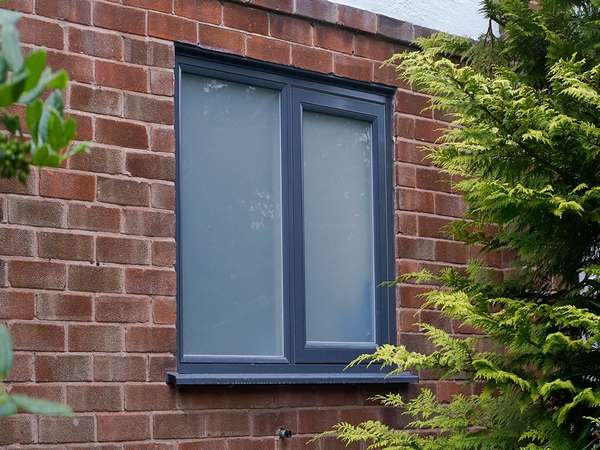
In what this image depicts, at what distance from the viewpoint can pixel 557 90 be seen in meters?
4.61

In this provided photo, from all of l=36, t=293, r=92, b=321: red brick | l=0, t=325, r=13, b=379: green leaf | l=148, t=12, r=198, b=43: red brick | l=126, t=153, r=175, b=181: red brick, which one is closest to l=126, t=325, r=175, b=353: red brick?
l=36, t=293, r=92, b=321: red brick

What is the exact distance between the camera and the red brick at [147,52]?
16.4ft

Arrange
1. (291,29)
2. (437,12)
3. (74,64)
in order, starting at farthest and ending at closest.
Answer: (437,12), (291,29), (74,64)

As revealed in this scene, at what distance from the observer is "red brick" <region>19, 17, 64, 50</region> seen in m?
4.67

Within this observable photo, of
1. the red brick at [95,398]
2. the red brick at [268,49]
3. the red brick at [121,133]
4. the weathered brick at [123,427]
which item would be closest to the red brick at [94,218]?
the red brick at [121,133]

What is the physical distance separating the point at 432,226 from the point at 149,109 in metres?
1.90

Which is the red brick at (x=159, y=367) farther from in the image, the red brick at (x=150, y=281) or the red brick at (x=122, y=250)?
the red brick at (x=122, y=250)

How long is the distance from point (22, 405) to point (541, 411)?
12.7 ft

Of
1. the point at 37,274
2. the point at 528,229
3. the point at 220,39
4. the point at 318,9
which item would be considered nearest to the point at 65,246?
the point at 37,274

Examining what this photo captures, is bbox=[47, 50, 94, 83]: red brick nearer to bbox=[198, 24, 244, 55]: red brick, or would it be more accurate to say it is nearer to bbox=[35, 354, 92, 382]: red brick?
bbox=[198, 24, 244, 55]: red brick

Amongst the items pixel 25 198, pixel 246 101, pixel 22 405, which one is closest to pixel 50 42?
pixel 25 198

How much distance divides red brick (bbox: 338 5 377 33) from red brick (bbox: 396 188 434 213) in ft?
3.00

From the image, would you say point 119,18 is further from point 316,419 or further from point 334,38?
point 316,419

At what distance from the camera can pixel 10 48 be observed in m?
1.09
